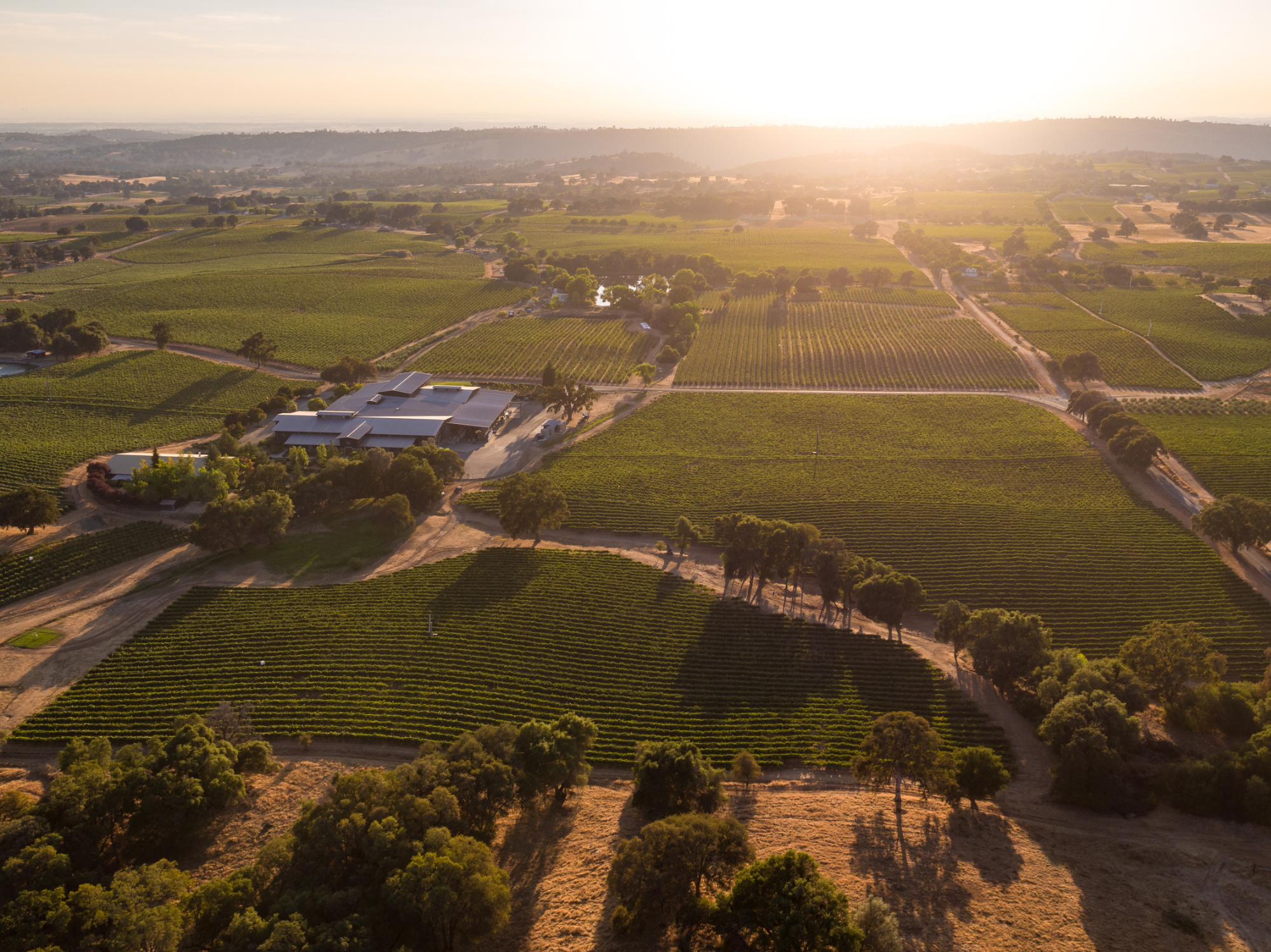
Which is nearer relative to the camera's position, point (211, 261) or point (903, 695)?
point (903, 695)

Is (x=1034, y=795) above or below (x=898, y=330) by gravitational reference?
below

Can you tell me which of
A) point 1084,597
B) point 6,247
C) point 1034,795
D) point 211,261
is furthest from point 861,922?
point 6,247

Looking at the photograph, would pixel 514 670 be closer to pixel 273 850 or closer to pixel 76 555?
pixel 273 850

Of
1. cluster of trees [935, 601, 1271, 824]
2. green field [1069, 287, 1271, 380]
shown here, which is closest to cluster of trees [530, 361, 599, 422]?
cluster of trees [935, 601, 1271, 824]

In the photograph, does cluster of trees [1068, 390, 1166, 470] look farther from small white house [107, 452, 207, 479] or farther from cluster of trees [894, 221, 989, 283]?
small white house [107, 452, 207, 479]

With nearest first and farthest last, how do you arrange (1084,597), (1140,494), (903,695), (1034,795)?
1. (1034,795)
2. (903,695)
3. (1084,597)
4. (1140,494)

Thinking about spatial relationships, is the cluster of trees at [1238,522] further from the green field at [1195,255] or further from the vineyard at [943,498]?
the green field at [1195,255]

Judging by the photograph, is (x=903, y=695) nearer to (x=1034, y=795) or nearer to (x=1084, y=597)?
(x=1034, y=795)
